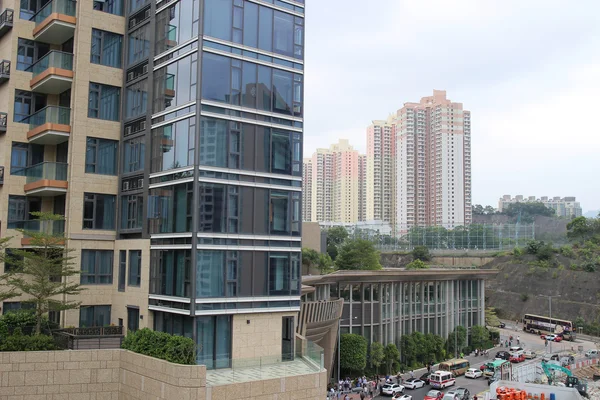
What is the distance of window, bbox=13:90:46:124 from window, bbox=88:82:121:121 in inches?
172

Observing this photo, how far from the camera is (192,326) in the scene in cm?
2309

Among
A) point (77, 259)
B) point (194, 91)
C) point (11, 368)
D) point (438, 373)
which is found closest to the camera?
point (11, 368)

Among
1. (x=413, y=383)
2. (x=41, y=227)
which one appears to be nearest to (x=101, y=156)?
(x=41, y=227)

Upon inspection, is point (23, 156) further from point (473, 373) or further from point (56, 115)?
point (473, 373)

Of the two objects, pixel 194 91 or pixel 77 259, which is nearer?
pixel 194 91

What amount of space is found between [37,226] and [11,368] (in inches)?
332

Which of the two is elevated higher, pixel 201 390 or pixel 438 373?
pixel 201 390

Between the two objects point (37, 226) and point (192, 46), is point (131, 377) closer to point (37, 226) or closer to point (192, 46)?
point (37, 226)

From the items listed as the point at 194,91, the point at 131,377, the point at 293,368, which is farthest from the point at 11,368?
the point at 194,91

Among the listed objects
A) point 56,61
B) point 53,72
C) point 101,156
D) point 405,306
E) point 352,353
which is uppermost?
point 56,61

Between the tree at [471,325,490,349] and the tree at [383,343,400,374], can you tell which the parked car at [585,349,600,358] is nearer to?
the tree at [471,325,490,349]

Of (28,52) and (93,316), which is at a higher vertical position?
(28,52)

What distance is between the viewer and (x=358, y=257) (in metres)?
71.5

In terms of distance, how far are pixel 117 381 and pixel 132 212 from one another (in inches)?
325
